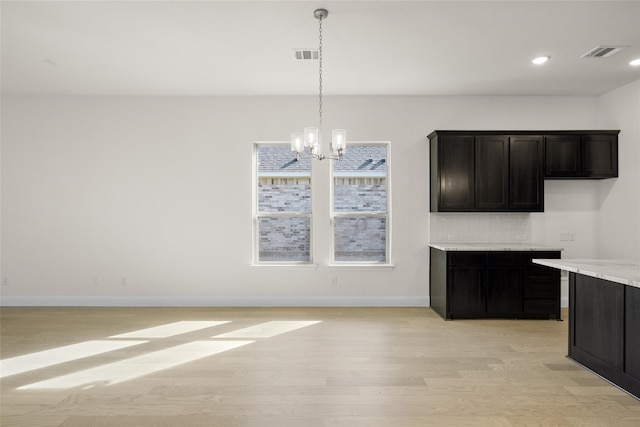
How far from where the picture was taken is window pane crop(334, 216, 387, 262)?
551 centimetres

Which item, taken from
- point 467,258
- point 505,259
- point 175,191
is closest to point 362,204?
point 467,258

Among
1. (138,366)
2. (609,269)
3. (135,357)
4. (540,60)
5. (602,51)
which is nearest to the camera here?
(609,269)

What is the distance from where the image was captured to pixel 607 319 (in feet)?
9.44

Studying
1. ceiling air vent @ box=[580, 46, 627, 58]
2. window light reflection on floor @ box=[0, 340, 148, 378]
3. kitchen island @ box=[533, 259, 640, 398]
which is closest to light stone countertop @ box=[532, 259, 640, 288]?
kitchen island @ box=[533, 259, 640, 398]

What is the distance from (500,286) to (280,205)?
3106 millimetres

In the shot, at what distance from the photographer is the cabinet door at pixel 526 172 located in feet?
16.2

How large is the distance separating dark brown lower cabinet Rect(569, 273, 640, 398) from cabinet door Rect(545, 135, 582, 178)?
2194mm

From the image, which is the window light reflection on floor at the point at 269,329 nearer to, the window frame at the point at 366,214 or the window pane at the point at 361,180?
the window frame at the point at 366,214

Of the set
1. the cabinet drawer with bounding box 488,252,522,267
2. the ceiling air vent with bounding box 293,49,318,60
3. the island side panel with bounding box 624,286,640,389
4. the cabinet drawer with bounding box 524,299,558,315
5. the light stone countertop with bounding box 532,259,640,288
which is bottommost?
the cabinet drawer with bounding box 524,299,558,315

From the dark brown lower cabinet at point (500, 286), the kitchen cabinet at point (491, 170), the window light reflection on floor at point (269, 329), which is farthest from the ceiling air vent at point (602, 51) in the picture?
the window light reflection on floor at point (269, 329)

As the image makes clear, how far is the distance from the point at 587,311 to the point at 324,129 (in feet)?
12.2

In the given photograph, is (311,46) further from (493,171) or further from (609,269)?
(609,269)

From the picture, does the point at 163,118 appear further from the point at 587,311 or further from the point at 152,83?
the point at 587,311

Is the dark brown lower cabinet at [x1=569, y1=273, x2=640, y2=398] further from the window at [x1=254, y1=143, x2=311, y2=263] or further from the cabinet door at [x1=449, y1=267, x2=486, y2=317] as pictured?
the window at [x1=254, y1=143, x2=311, y2=263]
